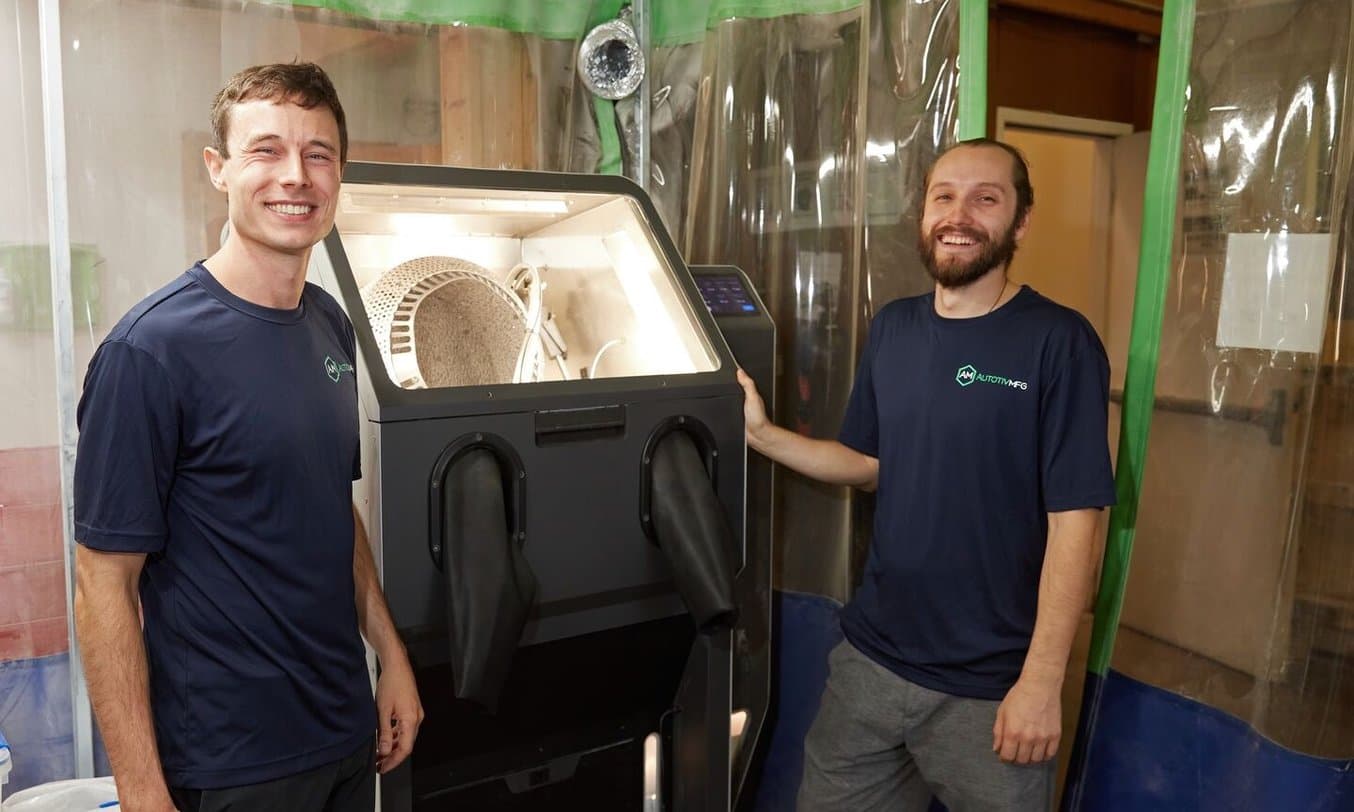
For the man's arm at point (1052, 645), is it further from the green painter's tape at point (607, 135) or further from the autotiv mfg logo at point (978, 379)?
the green painter's tape at point (607, 135)

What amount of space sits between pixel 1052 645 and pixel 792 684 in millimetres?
810

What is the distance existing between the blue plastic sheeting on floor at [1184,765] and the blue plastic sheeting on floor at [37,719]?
1.90m

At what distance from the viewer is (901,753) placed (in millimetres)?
1782

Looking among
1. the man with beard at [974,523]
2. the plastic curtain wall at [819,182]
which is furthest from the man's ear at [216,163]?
the plastic curtain wall at [819,182]

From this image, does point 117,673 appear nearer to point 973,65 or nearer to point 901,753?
point 901,753

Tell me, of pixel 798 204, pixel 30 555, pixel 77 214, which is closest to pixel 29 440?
pixel 30 555

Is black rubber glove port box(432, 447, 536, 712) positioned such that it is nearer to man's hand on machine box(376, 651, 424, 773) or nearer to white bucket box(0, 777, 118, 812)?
man's hand on machine box(376, 651, 424, 773)

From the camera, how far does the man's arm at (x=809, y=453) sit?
1.92 metres

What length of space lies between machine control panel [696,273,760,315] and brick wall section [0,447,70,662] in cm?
128

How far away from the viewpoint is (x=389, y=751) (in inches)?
58.4

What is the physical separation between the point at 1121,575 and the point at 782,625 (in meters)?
0.79

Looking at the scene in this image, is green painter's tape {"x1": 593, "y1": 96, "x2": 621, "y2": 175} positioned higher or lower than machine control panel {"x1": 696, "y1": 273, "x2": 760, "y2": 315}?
higher

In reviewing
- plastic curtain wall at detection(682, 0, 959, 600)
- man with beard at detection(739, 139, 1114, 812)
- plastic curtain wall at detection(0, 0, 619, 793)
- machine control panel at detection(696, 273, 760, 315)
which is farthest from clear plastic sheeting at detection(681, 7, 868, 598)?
plastic curtain wall at detection(0, 0, 619, 793)

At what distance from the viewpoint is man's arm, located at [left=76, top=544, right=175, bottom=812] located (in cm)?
117
